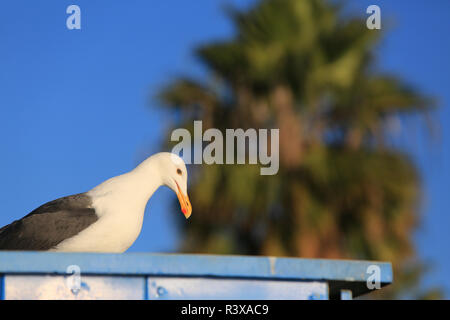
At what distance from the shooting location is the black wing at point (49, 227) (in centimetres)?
402

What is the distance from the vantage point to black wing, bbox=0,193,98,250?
4016mm

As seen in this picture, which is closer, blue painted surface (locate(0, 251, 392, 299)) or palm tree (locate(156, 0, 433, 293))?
blue painted surface (locate(0, 251, 392, 299))

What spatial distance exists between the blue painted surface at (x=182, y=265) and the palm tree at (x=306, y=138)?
25.3ft

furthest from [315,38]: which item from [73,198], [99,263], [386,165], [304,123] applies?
[99,263]

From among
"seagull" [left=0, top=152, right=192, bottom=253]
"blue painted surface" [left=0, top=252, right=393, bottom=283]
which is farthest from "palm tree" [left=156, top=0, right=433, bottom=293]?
"blue painted surface" [left=0, top=252, right=393, bottom=283]

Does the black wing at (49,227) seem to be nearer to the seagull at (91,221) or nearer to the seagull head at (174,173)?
the seagull at (91,221)

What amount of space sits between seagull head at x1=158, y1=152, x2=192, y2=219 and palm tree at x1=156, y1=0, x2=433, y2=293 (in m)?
6.11

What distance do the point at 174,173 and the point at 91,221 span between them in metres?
0.66

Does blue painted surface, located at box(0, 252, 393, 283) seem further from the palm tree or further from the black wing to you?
the palm tree

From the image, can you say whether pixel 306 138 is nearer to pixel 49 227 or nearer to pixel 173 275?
pixel 49 227

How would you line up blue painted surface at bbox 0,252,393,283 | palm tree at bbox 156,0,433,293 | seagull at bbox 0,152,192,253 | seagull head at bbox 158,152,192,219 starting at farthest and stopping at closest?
palm tree at bbox 156,0,433,293 < seagull head at bbox 158,152,192,219 < seagull at bbox 0,152,192,253 < blue painted surface at bbox 0,252,393,283

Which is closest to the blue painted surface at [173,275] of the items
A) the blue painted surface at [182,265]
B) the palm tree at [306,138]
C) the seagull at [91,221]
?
the blue painted surface at [182,265]

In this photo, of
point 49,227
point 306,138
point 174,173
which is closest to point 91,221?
point 49,227
